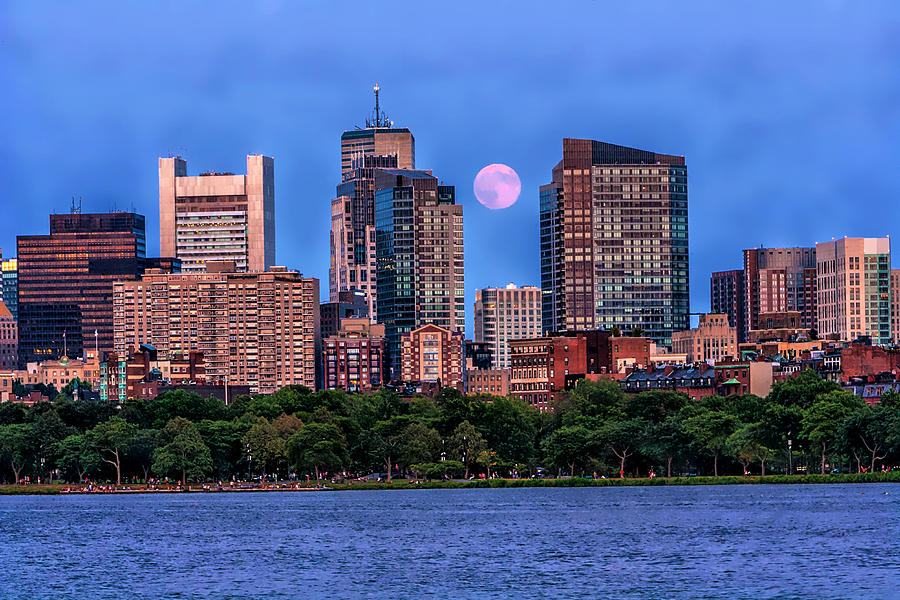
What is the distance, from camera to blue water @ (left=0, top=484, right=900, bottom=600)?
115375 mm

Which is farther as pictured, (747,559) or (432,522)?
(432,522)

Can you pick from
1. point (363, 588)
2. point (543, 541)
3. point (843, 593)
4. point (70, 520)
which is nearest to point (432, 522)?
point (543, 541)

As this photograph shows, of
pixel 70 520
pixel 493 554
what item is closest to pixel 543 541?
pixel 493 554

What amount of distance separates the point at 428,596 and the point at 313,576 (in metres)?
14.9

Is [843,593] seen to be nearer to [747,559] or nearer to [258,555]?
[747,559]

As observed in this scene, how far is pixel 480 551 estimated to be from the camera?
139625 millimetres

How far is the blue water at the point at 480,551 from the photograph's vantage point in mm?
115375

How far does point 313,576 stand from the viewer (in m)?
124

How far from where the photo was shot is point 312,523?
174 m

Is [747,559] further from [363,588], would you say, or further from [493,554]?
[363,588]

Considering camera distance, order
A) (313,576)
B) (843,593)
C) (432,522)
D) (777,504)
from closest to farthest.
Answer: (843,593)
(313,576)
(432,522)
(777,504)

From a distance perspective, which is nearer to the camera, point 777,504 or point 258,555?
point 258,555

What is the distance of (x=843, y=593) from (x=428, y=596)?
83.0 ft

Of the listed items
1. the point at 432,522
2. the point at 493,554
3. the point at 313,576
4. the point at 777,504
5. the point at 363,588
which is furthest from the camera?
the point at 777,504
